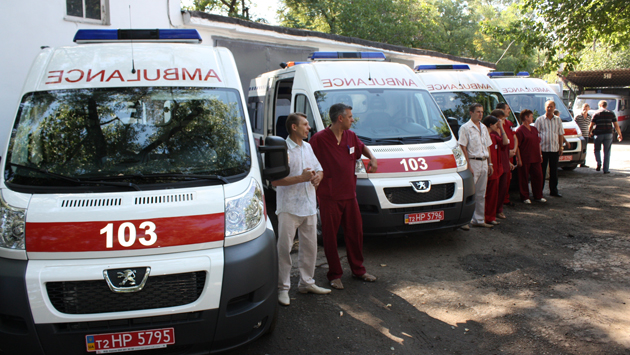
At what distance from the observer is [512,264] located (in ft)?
18.8

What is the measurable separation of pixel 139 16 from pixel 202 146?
716 cm

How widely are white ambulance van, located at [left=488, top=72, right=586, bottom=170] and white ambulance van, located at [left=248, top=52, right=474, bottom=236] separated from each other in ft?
14.6

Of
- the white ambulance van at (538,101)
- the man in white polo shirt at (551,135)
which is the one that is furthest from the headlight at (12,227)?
the white ambulance van at (538,101)

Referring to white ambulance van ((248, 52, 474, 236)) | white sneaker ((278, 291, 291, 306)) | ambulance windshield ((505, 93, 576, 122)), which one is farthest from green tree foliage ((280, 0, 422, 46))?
white sneaker ((278, 291, 291, 306))

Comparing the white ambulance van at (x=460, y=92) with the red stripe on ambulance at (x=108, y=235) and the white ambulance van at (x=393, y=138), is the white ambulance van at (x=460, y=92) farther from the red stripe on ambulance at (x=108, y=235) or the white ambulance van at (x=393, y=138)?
the red stripe on ambulance at (x=108, y=235)

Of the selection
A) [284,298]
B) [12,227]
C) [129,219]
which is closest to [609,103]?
[284,298]

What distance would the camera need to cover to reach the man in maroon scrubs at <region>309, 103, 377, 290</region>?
4.91m

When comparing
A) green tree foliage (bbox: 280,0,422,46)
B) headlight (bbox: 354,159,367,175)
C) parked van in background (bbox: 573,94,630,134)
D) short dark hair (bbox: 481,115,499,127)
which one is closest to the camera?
headlight (bbox: 354,159,367,175)

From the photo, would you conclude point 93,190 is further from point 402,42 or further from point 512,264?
point 402,42

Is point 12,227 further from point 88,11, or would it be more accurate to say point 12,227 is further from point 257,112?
point 88,11

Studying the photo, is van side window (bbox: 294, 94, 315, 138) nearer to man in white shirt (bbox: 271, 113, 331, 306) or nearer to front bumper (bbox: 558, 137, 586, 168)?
man in white shirt (bbox: 271, 113, 331, 306)

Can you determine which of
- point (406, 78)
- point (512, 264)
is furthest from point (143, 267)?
point (406, 78)

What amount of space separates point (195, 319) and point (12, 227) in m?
1.28

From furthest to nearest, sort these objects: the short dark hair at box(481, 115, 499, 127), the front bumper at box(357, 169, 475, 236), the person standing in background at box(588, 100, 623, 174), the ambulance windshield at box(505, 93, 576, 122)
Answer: the person standing in background at box(588, 100, 623, 174) < the ambulance windshield at box(505, 93, 576, 122) < the short dark hair at box(481, 115, 499, 127) < the front bumper at box(357, 169, 475, 236)
